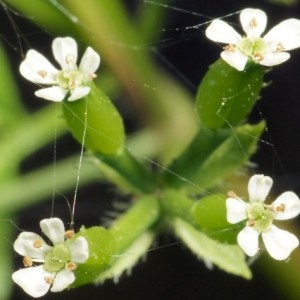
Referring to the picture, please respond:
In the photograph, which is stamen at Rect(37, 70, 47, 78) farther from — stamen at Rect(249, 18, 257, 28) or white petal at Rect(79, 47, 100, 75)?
stamen at Rect(249, 18, 257, 28)

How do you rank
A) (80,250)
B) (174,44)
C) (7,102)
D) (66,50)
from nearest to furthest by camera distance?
(80,250) → (66,50) → (7,102) → (174,44)

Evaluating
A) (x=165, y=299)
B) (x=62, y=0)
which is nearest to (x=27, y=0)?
(x=62, y=0)

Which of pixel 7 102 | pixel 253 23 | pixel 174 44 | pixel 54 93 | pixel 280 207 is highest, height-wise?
pixel 174 44

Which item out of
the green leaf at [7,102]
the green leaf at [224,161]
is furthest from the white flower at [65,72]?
the green leaf at [7,102]

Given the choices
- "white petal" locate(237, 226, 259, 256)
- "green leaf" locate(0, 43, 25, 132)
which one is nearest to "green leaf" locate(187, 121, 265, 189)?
"white petal" locate(237, 226, 259, 256)

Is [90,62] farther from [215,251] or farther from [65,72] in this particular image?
[215,251]

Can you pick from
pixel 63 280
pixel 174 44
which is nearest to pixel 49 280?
pixel 63 280

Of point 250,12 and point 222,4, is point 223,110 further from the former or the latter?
point 222,4
